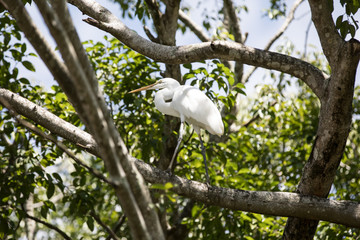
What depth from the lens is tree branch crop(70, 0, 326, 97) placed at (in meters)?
3.02

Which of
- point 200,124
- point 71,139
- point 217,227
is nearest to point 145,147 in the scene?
point 200,124

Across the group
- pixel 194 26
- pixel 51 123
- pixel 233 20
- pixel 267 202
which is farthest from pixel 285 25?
pixel 51 123

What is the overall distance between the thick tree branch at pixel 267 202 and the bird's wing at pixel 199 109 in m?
1.02

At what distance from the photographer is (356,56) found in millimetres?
2674

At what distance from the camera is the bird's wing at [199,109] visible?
3.86m

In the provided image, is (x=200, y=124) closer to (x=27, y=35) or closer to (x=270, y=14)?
(x=27, y=35)

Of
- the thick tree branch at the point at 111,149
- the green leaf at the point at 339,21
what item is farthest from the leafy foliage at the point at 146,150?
the thick tree branch at the point at 111,149

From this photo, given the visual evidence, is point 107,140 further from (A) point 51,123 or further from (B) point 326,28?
(B) point 326,28

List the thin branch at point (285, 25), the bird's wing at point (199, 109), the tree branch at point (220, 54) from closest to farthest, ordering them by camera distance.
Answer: the tree branch at point (220, 54), the bird's wing at point (199, 109), the thin branch at point (285, 25)

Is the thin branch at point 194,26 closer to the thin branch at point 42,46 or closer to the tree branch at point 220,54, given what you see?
the tree branch at point 220,54

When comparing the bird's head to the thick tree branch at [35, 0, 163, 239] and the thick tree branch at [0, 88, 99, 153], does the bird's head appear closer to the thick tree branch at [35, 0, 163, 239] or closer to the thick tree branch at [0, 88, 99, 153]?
the thick tree branch at [0, 88, 99, 153]

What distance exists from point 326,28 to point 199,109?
1338 millimetres

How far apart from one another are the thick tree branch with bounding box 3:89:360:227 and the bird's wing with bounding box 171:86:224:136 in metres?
1.02

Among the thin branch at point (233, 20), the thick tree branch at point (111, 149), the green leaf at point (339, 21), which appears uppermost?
the thin branch at point (233, 20)
